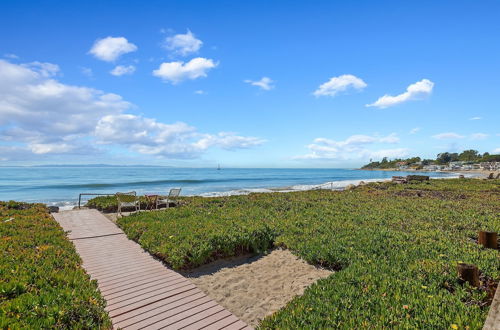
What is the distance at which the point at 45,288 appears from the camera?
4.25 metres

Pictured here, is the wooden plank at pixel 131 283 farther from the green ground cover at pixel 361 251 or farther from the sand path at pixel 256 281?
the sand path at pixel 256 281

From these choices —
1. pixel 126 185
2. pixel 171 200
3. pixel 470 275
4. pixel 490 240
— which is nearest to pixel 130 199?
pixel 171 200

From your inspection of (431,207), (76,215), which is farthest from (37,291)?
(431,207)

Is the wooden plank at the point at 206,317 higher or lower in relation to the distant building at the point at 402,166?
lower

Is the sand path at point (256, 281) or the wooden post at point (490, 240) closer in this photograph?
the sand path at point (256, 281)

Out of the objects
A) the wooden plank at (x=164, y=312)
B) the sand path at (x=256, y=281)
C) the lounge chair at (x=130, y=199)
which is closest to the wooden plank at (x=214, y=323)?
the sand path at (x=256, y=281)

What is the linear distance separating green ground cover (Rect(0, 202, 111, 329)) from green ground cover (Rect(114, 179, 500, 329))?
6.55 ft

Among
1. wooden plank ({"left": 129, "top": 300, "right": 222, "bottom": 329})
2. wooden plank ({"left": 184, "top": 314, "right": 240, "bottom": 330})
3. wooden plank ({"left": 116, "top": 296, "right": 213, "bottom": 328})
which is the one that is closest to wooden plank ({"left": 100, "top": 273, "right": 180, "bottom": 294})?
wooden plank ({"left": 116, "top": 296, "right": 213, "bottom": 328})

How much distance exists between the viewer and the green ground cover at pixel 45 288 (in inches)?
138

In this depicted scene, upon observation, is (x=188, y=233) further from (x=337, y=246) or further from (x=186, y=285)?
(x=337, y=246)

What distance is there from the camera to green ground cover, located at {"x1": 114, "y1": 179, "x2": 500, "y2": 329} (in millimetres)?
3734

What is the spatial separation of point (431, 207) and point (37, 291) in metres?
14.5

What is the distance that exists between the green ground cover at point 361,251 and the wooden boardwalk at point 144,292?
490 millimetres

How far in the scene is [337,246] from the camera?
652 cm
